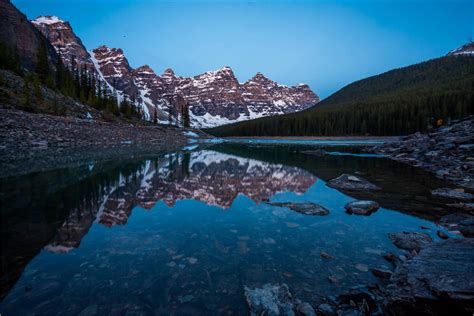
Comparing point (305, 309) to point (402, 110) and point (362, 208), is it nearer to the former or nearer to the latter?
point (362, 208)

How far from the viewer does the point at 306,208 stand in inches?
356

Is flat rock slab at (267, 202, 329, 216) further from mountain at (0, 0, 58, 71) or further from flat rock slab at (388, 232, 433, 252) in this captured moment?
mountain at (0, 0, 58, 71)

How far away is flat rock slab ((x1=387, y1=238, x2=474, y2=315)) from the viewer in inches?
127

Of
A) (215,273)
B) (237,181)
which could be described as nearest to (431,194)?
(237,181)

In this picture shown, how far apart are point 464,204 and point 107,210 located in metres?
12.9

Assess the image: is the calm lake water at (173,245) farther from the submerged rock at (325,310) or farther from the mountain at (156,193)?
the submerged rock at (325,310)

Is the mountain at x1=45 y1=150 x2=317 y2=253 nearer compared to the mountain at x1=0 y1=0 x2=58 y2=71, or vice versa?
the mountain at x1=45 y1=150 x2=317 y2=253

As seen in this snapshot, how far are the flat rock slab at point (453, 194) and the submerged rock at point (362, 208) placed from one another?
12.7 feet

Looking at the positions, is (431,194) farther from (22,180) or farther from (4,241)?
(22,180)

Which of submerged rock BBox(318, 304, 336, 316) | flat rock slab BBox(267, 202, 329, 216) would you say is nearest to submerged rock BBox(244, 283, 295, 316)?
submerged rock BBox(318, 304, 336, 316)

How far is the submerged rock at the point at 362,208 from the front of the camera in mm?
8650

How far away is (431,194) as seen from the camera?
1100cm

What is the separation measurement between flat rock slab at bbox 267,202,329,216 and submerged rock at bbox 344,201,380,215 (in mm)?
854

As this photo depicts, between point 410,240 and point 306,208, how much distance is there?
3.41 m
